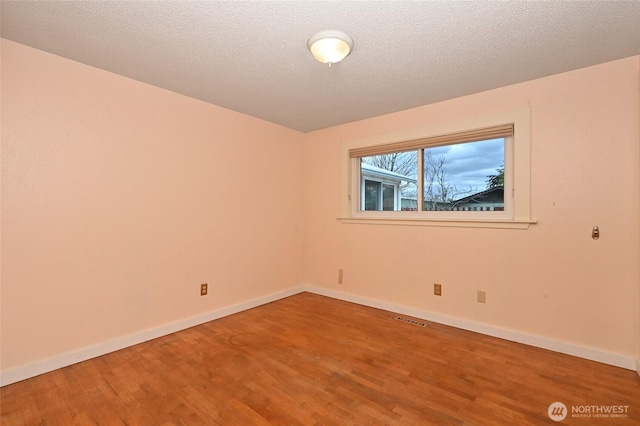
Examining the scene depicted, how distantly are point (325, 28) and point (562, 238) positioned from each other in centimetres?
240

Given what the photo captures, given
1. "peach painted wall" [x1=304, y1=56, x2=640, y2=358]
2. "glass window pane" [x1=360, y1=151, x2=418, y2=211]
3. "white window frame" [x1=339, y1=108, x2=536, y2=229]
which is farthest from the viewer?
"glass window pane" [x1=360, y1=151, x2=418, y2=211]

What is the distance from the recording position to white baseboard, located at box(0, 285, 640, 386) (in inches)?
79.8

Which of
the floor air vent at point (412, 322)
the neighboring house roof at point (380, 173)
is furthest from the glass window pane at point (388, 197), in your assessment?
the floor air vent at point (412, 322)

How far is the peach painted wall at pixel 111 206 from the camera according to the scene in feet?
6.47

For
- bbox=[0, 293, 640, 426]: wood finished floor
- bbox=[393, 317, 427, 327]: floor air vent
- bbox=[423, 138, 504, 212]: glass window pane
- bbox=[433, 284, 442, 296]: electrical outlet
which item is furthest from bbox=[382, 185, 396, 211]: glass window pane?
bbox=[0, 293, 640, 426]: wood finished floor

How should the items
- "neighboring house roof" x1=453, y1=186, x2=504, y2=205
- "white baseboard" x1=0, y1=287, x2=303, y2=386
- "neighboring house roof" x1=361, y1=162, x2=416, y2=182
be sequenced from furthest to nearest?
"neighboring house roof" x1=361, y1=162, x2=416, y2=182 < "neighboring house roof" x1=453, y1=186, x2=504, y2=205 < "white baseboard" x1=0, y1=287, x2=303, y2=386

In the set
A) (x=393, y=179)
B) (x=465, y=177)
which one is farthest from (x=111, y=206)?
(x=465, y=177)

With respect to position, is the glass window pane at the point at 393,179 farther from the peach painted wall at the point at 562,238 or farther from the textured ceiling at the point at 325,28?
the textured ceiling at the point at 325,28

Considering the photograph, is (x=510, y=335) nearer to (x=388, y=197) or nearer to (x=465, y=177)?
(x=465, y=177)

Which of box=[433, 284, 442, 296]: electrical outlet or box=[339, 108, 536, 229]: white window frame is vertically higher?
box=[339, 108, 536, 229]: white window frame

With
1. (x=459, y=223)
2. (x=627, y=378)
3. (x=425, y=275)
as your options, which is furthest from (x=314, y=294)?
(x=627, y=378)

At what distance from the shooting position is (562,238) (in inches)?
93.0

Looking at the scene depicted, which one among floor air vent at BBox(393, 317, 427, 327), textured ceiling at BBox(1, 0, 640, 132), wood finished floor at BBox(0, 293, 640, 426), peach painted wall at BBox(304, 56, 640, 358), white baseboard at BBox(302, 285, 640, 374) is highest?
textured ceiling at BBox(1, 0, 640, 132)

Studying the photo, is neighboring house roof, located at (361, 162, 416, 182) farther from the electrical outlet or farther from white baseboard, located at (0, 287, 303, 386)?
white baseboard, located at (0, 287, 303, 386)
